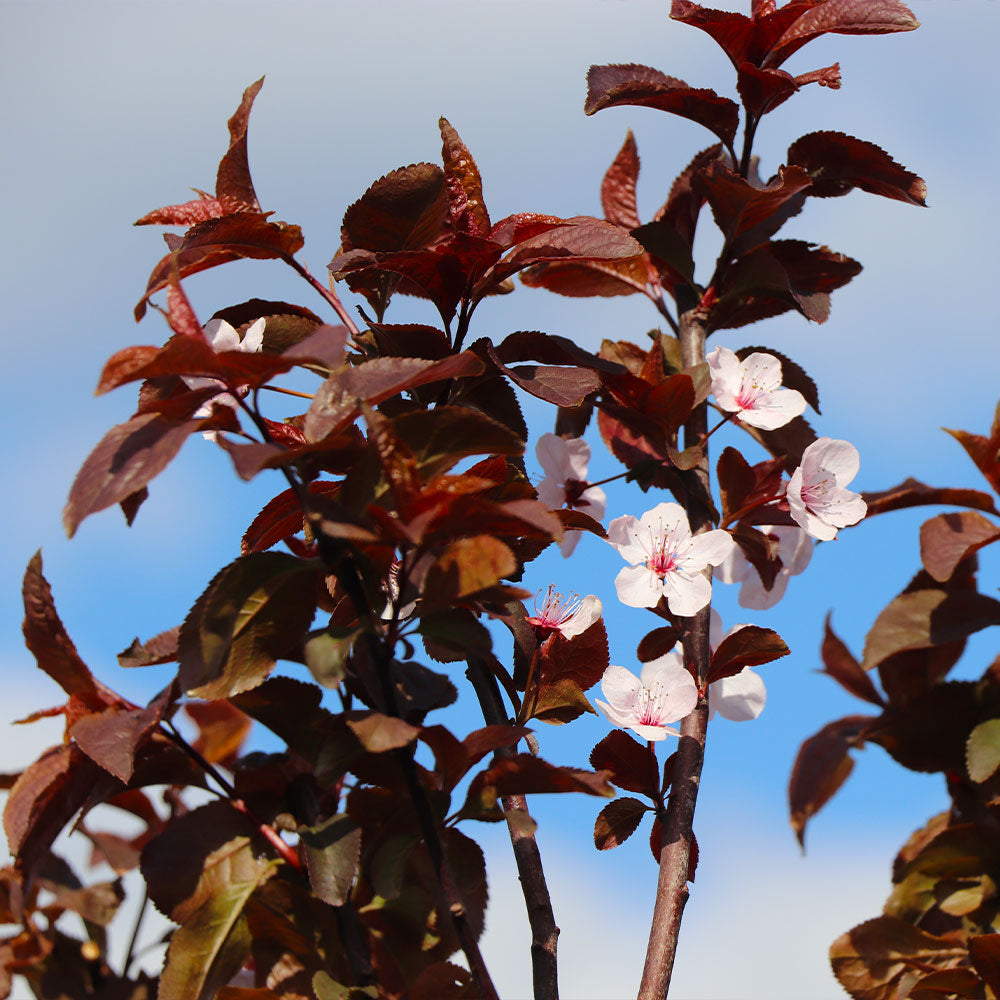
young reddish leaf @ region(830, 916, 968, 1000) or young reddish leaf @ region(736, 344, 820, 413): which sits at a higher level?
young reddish leaf @ region(736, 344, 820, 413)

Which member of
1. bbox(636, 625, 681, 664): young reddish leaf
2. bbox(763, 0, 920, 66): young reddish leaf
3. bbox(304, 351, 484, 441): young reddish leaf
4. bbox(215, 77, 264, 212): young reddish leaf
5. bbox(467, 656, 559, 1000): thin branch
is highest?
bbox(763, 0, 920, 66): young reddish leaf

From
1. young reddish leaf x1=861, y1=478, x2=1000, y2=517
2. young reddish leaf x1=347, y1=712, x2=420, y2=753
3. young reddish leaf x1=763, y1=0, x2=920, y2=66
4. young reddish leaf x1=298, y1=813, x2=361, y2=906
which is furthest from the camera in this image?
young reddish leaf x1=861, y1=478, x2=1000, y2=517

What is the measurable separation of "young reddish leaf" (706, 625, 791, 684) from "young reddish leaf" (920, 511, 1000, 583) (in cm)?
31

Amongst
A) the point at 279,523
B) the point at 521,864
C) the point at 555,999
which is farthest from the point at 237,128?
the point at 555,999

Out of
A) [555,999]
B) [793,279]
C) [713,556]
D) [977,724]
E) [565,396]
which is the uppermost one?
[793,279]

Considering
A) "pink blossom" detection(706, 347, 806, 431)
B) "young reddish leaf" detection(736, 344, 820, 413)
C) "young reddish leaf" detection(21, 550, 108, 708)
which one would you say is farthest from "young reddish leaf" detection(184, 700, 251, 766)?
"young reddish leaf" detection(736, 344, 820, 413)

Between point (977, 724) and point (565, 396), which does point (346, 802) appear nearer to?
point (565, 396)

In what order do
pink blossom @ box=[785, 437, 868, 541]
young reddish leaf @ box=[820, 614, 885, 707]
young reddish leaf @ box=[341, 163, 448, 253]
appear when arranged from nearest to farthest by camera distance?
1. young reddish leaf @ box=[341, 163, 448, 253]
2. pink blossom @ box=[785, 437, 868, 541]
3. young reddish leaf @ box=[820, 614, 885, 707]

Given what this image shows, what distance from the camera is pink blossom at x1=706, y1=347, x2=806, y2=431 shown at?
4.24ft

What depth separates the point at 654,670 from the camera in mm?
1222

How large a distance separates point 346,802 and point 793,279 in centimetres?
95

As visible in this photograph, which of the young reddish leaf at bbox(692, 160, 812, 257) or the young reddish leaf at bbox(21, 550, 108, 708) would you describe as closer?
the young reddish leaf at bbox(21, 550, 108, 708)

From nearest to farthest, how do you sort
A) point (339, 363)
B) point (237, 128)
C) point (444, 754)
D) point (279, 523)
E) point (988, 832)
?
point (339, 363) < point (444, 754) < point (279, 523) < point (237, 128) < point (988, 832)

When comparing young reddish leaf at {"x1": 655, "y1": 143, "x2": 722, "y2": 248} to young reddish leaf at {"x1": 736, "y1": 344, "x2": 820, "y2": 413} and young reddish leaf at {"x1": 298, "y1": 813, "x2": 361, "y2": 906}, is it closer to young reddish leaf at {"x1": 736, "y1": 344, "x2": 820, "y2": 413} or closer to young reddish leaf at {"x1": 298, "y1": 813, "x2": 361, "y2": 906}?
young reddish leaf at {"x1": 736, "y1": 344, "x2": 820, "y2": 413}
